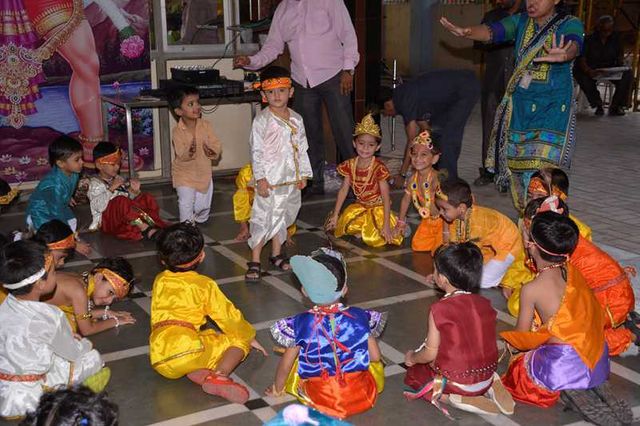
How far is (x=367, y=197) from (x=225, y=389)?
2.82 m

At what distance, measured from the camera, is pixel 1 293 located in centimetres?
411

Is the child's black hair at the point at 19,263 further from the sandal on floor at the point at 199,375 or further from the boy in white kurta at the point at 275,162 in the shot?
the boy in white kurta at the point at 275,162

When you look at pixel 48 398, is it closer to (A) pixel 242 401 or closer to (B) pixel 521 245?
(A) pixel 242 401

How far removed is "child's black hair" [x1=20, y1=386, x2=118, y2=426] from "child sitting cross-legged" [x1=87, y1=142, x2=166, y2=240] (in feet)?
13.6

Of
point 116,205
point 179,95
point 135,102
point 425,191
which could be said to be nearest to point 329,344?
point 425,191

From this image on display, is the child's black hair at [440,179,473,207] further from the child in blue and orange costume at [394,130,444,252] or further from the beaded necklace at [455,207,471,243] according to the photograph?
the child in blue and orange costume at [394,130,444,252]

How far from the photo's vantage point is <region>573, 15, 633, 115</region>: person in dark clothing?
499 inches

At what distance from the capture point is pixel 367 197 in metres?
6.09

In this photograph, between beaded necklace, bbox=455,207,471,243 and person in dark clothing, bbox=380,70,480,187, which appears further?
person in dark clothing, bbox=380,70,480,187

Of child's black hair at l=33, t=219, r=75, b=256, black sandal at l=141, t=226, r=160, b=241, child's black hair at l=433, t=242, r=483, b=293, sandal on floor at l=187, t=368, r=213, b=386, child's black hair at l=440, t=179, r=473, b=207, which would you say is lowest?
black sandal at l=141, t=226, r=160, b=241

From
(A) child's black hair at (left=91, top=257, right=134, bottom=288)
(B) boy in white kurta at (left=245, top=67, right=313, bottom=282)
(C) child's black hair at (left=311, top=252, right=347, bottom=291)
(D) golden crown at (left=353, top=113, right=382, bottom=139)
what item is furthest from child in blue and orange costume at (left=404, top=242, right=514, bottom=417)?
(D) golden crown at (left=353, top=113, right=382, bottom=139)

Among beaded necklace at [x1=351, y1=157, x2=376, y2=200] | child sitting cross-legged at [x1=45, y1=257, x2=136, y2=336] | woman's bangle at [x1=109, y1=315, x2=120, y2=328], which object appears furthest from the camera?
beaded necklace at [x1=351, y1=157, x2=376, y2=200]

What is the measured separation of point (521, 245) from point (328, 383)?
2.04 meters

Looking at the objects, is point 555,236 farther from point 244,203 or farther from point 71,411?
point 244,203
